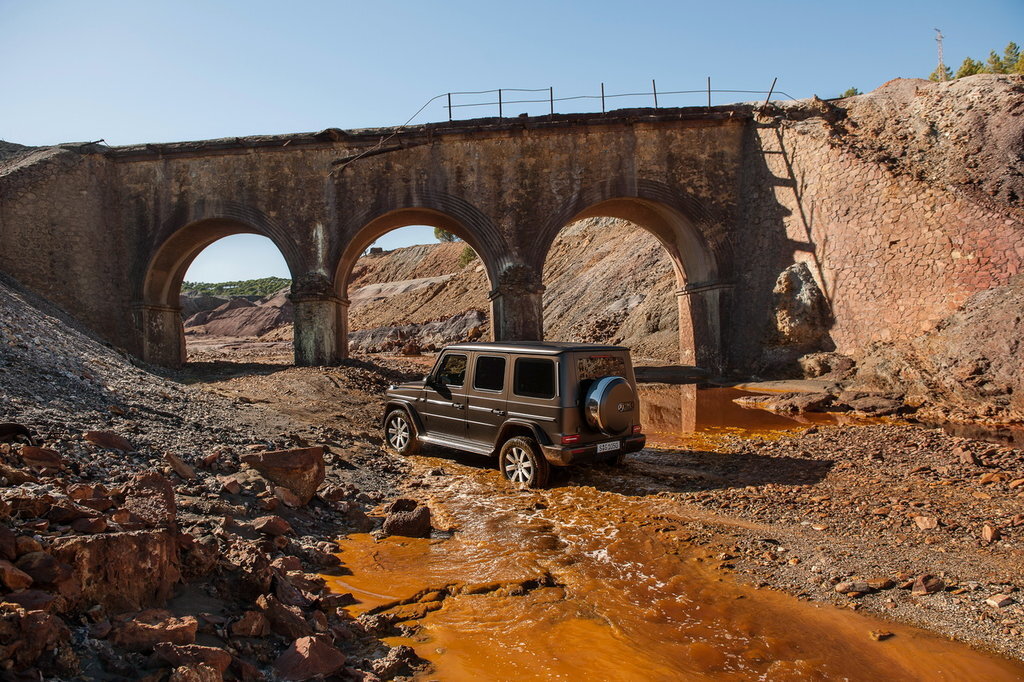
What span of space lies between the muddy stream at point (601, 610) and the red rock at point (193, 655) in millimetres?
1145

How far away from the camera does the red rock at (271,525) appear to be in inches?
194

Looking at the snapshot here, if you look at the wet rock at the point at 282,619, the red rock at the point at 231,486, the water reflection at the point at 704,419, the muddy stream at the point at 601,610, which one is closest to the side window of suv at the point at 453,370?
the muddy stream at the point at 601,610

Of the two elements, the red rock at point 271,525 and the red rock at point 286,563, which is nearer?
the red rock at point 286,563

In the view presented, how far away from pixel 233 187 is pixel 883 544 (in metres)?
19.0

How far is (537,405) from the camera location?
7223 millimetres

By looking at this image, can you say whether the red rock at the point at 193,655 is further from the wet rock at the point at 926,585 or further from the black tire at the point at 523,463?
the black tire at the point at 523,463

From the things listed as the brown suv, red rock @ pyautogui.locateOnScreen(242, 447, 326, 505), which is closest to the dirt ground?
the brown suv

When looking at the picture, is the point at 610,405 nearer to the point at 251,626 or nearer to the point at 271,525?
the point at 271,525

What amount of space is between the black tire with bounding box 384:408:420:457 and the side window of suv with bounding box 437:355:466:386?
3.27ft

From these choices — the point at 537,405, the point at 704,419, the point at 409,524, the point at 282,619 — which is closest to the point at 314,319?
the point at 704,419

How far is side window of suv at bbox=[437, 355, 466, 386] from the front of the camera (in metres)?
8.37

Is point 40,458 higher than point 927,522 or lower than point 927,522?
higher

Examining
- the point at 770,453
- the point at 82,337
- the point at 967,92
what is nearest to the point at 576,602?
the point at 770,453

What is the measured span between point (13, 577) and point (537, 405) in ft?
17.0
